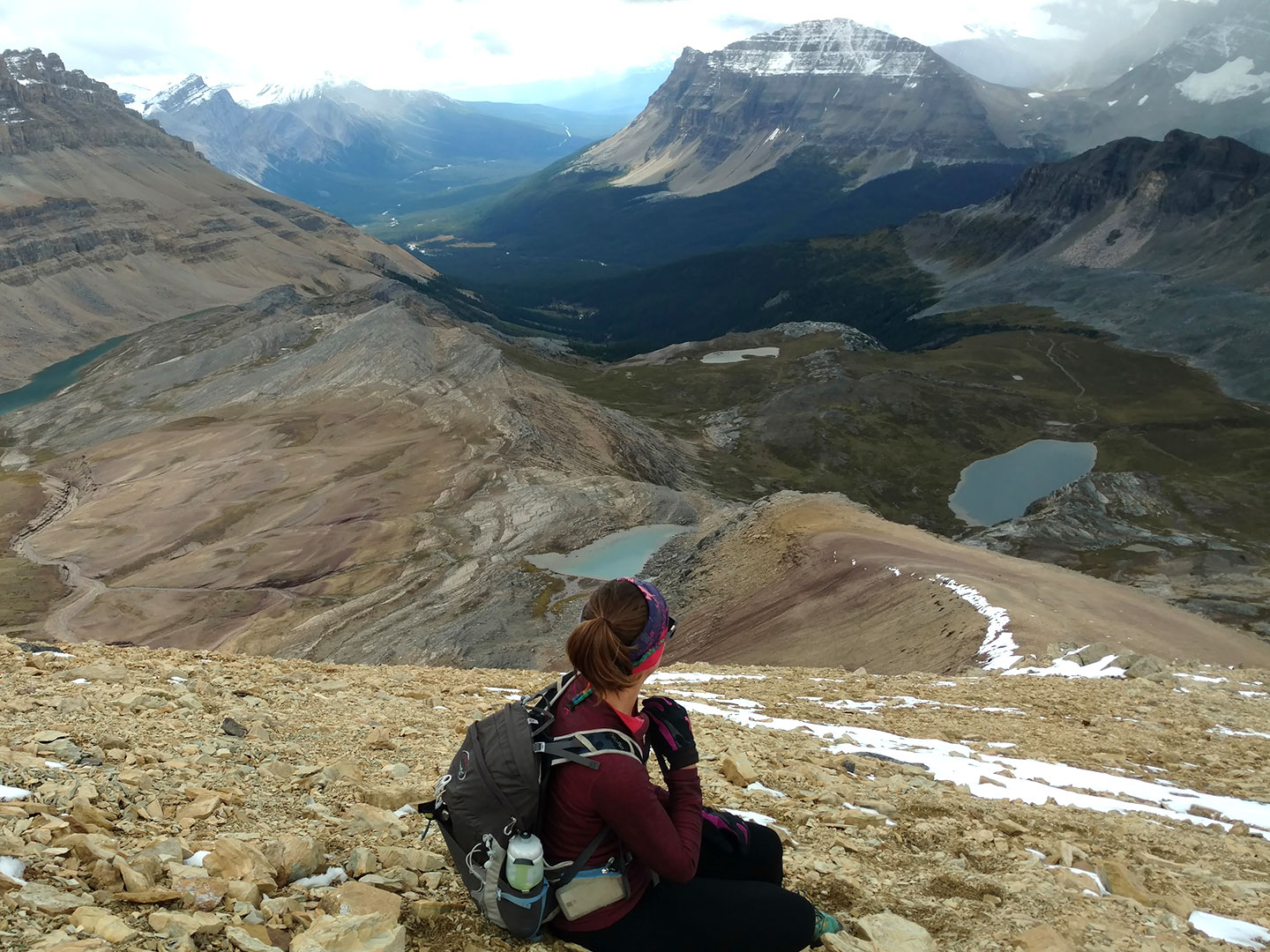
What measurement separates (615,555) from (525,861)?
46327 mm

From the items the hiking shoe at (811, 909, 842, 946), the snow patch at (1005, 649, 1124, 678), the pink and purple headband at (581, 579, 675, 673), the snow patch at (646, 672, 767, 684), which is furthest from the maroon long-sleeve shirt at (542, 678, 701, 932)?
the snow patch at (1005, 649, 1124, 678)

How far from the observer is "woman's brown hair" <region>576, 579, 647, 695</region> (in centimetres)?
597

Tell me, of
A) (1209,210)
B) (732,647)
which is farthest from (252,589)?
(1209,210)

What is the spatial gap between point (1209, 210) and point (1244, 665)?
198786mm

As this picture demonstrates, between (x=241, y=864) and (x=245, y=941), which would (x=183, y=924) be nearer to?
(x=245, y=941)

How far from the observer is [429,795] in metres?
8.87

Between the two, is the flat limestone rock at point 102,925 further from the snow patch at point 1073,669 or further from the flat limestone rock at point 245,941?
the snow patch at point 1073,669

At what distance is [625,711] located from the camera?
20.4 feet

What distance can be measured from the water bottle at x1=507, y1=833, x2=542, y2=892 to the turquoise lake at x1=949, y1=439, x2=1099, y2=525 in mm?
93133

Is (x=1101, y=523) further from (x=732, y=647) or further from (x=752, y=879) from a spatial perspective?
(x=752, y=879)

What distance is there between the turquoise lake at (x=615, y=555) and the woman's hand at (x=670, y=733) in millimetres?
40889

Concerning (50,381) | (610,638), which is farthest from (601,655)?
(50,381)

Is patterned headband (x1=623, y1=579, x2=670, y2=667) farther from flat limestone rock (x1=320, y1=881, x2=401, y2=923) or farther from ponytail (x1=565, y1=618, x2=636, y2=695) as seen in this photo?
flat limestone rock (x1=320, y1=881, x2=401, y2=923)

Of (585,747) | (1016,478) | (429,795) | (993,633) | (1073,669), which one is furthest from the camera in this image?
(1016,478)
